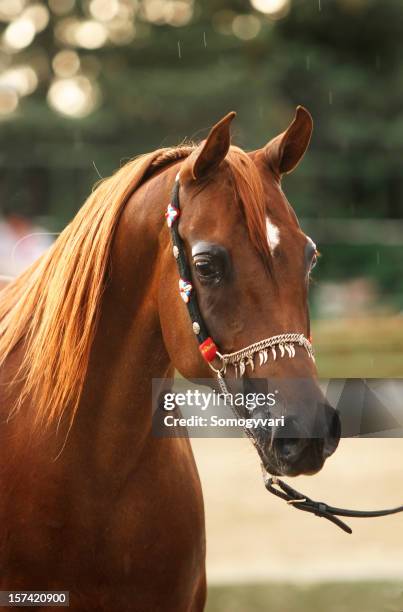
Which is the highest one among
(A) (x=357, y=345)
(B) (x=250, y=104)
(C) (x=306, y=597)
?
(B) (x=250, y=104)

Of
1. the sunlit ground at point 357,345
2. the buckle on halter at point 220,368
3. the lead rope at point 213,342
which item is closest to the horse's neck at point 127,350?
the lead rope at point 213,342

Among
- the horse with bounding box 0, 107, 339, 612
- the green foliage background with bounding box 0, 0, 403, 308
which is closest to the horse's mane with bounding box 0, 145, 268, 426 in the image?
the horse with bounding box 0, 107, 339, 612

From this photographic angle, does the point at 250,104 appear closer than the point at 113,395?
No

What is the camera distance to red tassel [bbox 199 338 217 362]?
194 cm

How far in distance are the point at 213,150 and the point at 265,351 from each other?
460 mm

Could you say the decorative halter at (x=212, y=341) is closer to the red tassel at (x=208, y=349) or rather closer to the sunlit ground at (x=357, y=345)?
the red tassel at (x=208, y=349)

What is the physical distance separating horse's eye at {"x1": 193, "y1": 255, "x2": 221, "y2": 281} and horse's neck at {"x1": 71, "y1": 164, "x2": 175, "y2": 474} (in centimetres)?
21

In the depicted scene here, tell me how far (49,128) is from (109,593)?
14.9 meters

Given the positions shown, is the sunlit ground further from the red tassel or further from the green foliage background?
the red tassel

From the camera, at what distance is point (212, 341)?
1944 mm

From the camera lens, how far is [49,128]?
16266mm

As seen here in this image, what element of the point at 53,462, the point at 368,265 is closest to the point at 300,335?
the point at 53,462

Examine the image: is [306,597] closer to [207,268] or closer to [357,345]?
[207,268]

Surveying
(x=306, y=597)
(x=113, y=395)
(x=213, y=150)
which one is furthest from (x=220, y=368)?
(x=306, y=597)
